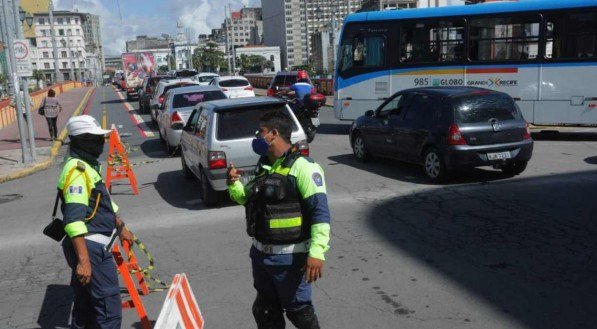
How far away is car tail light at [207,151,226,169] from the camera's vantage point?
8703 mm

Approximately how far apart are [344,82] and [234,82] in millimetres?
11938

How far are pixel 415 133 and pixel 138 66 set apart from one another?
42994mm

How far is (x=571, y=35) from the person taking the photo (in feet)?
47.7

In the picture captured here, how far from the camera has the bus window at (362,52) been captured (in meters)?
17.2

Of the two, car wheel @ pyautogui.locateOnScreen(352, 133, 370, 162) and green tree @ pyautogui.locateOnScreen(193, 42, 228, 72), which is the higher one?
green tree @ pyautogui.locateOnScreen(193, 42, 228, 72)

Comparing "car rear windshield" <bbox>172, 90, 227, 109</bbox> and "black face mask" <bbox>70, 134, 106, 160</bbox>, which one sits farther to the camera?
"car rear windshield" <bbox>172, 90, 227, 109</bbox>

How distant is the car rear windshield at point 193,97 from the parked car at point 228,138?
21.5 ft

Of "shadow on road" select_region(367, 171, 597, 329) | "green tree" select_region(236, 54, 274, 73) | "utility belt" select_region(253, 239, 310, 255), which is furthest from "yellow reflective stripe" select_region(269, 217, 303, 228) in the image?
"green tree" select_region(236, 54, 274, 73)

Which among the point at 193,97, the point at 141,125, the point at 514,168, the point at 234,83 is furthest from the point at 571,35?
the point at 234,83

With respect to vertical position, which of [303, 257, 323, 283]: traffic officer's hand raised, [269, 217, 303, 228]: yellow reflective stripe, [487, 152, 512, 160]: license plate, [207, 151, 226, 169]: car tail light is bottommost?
[487, 152, 512, 160]: license plate

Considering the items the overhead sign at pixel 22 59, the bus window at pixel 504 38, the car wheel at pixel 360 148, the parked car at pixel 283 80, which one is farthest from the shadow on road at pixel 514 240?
the parked car at pixel 283 80

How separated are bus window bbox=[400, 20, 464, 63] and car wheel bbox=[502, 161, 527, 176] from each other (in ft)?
21.2

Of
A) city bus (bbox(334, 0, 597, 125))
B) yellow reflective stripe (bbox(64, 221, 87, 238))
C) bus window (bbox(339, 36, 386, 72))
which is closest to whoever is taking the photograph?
yellow reflective stripe (bbox(64, 221, 87, 238))

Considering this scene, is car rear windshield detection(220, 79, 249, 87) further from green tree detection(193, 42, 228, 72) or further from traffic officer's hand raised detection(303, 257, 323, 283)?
green tree detection(193, 42, 228, 72)
